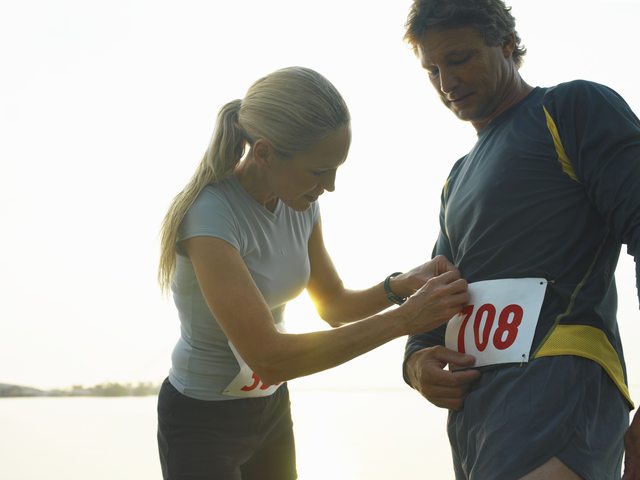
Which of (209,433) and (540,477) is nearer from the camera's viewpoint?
(540,477)

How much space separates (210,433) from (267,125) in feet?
2.19

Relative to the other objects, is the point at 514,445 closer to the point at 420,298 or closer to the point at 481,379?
the point at 481,379

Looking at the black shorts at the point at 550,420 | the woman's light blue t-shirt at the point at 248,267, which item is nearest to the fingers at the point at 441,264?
the black shorts at the point at 550,420

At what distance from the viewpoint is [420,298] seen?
1532mm

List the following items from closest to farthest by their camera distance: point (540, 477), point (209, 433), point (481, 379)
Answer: point (540, 477) → point (481, 379) → point (209, 433)

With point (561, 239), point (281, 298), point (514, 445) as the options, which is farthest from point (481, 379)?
point (281, 298)

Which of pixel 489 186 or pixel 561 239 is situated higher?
pixel 489 186

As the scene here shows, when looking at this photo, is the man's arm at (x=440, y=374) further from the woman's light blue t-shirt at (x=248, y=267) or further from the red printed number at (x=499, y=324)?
the woman's light blue t-shirt at (x=248, y=267)

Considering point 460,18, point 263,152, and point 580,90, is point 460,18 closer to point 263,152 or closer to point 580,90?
point 580,90

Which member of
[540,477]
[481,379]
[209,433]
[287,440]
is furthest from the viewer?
[287,440]

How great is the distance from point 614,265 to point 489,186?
27 cm

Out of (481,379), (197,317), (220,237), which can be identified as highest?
(220,237)

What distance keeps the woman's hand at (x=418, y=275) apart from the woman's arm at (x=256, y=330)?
170 mm

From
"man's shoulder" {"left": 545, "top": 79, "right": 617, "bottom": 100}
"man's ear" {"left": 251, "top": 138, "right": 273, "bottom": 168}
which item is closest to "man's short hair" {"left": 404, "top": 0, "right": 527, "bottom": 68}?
"man's shoulder" {"left": 545, "top": 79, "right": 617, "bottom": 100}
